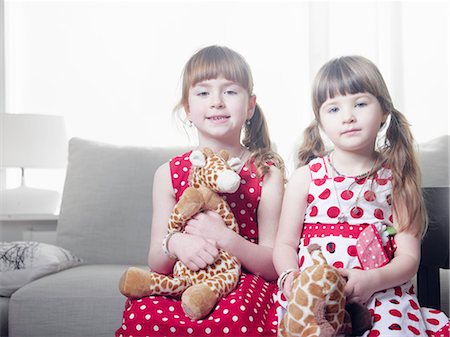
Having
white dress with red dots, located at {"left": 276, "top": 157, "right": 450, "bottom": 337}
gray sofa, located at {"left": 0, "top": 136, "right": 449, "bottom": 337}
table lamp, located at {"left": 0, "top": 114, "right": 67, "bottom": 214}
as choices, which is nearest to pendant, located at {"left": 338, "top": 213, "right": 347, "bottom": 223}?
white dress with red dots, located at {"left": 276, "top": 157, "right": 450, "bottom": 337}

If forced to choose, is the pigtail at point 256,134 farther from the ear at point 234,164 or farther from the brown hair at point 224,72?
the ear at point 234,164

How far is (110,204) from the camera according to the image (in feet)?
7.16

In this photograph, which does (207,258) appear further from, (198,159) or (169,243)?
(198,159)

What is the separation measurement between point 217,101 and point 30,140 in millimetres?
1621

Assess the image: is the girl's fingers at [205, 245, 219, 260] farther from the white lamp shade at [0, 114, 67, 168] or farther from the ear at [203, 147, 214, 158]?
the white lamp shade at [0, 114, 67, 168]

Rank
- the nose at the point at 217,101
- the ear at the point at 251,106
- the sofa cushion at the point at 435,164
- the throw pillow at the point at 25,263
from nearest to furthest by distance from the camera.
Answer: the nose at the point at 217,101, the ear at the point at 251,106, the throw pillow at the point at 25,263, the sofa cushion at the point at 435,164

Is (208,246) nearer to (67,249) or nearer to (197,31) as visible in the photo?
(67,249)

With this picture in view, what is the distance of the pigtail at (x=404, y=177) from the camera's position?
1285 millimetres

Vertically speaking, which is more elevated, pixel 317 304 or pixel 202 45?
pixel 202 45

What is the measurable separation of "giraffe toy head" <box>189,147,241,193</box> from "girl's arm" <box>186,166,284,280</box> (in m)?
0.08

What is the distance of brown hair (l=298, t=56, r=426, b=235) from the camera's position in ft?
4.22

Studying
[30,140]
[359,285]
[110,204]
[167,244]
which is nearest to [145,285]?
[167,244]

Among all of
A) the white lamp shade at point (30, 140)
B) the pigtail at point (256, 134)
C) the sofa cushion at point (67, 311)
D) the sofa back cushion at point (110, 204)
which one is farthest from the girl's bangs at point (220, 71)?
the white lamp shade at point (30, 140)

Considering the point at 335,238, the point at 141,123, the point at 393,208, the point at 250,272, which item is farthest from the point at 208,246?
the point at 141,123
